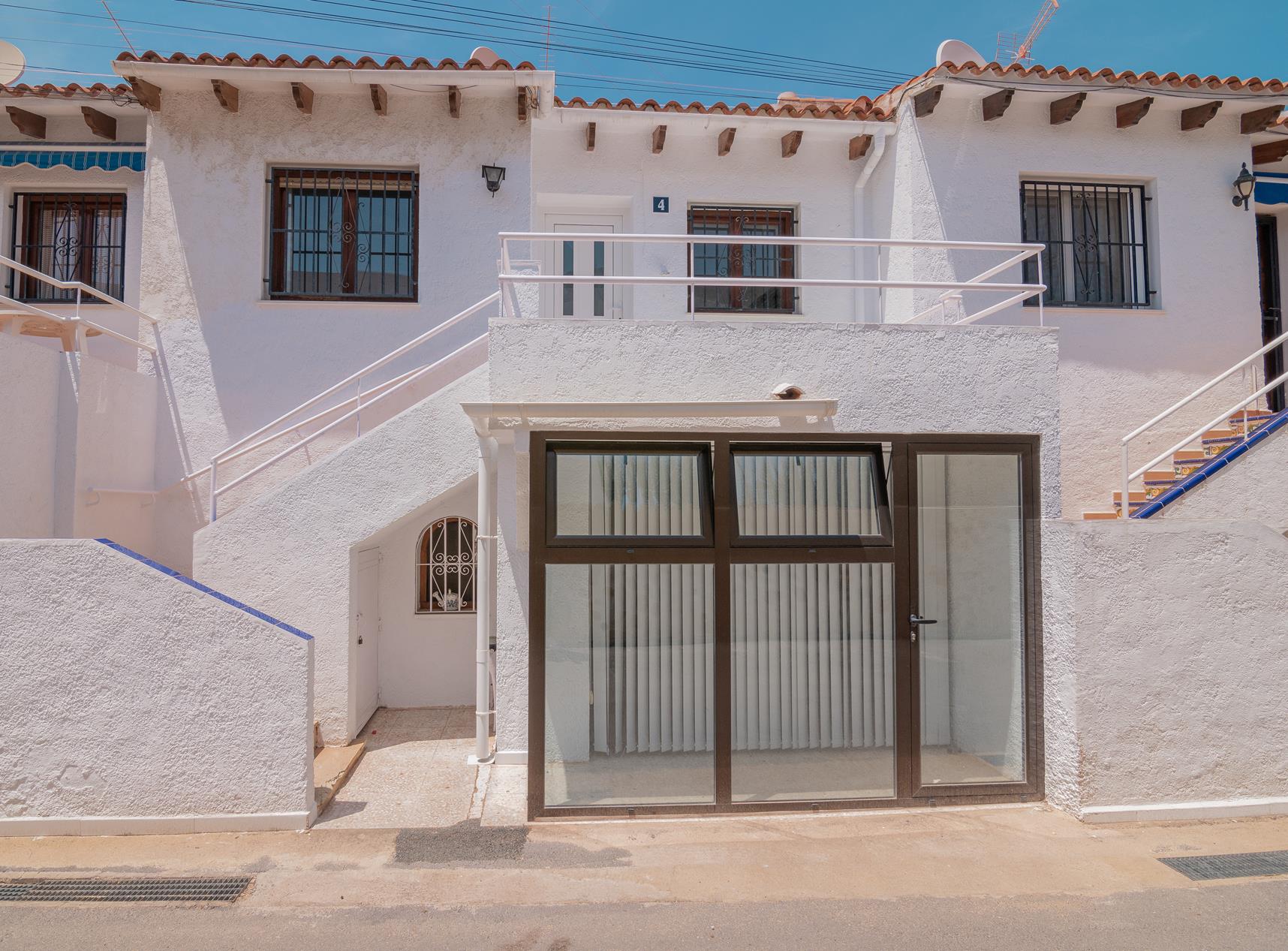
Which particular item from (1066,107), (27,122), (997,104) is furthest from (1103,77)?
(27,122)

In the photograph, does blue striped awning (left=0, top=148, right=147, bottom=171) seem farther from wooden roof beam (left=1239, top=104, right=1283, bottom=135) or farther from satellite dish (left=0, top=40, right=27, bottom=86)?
wooden roof beam (left=1239, top=104, right=1283, bottom=135)

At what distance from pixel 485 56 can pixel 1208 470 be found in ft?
30.2

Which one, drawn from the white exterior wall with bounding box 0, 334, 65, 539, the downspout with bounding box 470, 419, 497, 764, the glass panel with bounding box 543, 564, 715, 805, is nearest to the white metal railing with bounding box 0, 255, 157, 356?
the white exterior wall with bounding box 0, 334, 65, 539

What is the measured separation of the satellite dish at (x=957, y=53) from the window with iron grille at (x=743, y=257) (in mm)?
2697

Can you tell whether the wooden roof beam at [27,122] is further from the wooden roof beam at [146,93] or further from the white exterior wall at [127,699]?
the white exterior wall at [127,699]

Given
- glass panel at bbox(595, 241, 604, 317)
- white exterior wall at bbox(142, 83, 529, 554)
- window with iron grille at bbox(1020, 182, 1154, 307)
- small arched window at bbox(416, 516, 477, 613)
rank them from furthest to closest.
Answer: glass panel at bbox(595, 241, 604, 317) < window with iron grille at bbox(1020, 182, 1154, 307) < white exterior wall at bbox(142, 83, 529, 554) < small arched window at bbox(416, 516, 477, 613)

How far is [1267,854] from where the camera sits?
574 cm

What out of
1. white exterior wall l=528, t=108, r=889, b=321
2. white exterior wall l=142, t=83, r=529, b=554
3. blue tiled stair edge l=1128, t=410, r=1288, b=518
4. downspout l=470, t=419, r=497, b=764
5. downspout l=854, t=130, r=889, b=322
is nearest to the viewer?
blue tiled stair edge l=1128, t=410, r=1288, b=518

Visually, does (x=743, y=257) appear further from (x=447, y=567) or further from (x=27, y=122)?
(x=27, y=122)

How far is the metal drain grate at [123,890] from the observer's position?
4977 millimetres

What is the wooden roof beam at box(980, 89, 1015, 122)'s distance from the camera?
9.82 meters

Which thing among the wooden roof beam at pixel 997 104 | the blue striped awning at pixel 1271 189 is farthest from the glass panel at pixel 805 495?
the blue striped awning at pixel 1271 189

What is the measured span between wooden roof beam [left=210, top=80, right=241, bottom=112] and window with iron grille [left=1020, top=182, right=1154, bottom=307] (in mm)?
10025

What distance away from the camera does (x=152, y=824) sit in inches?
229
